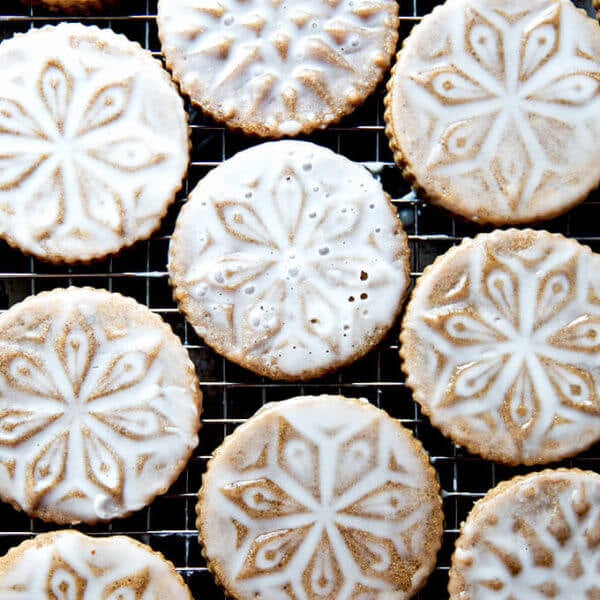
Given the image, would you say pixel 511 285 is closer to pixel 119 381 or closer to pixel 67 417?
pixel 119 381

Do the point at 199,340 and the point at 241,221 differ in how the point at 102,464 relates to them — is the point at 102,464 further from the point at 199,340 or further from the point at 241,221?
the point at 241,221

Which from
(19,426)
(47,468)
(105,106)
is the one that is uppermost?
(105,106)

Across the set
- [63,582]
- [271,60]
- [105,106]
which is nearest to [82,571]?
[63,582]

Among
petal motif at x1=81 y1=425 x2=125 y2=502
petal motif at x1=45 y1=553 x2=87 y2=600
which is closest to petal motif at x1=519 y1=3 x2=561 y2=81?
petal motif at x1=81 y1=425 x2=125 y2=502

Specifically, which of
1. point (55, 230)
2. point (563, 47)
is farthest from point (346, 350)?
point (563, 47)

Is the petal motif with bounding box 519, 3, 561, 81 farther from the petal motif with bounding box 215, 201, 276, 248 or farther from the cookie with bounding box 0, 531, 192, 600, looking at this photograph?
the cookie with bounding box 0, 531, 192, 600

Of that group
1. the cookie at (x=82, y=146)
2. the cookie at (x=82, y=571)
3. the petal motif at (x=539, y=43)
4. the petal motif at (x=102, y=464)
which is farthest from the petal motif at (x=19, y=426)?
the petal motif at (x=539, y=43)

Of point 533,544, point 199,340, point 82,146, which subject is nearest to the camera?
point 533,544

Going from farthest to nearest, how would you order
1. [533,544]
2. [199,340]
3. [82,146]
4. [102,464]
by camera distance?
1. [199,340]
2. [82,146]
3. [102,464]
4. [533,544]
